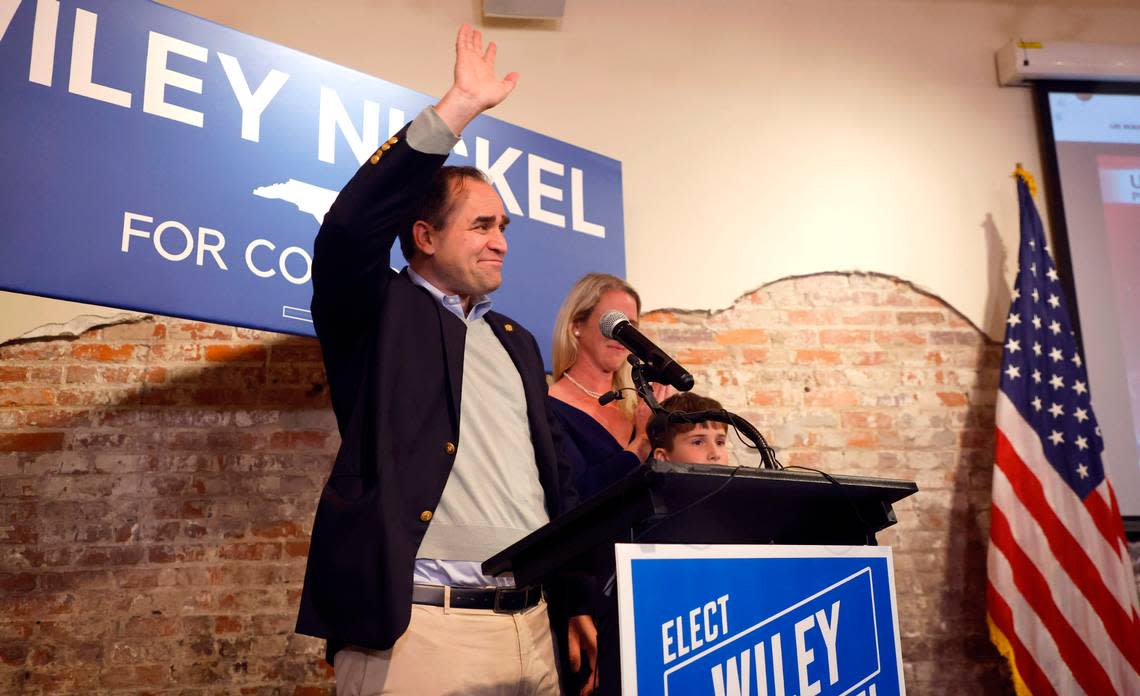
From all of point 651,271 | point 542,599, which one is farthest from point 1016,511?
point 542,599

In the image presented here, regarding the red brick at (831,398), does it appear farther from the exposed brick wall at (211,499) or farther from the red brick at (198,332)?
the red brick at (198,332)

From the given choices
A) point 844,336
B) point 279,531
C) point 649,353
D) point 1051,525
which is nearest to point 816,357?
point 844,336

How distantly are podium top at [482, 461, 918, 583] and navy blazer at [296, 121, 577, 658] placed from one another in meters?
0.22

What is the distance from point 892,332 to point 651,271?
973 mm

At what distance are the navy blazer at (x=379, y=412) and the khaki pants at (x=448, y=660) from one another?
0.17 feet

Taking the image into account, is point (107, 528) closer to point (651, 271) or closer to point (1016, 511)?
point (651, 271)

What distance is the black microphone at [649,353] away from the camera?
5.08ft

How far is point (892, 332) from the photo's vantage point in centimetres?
389

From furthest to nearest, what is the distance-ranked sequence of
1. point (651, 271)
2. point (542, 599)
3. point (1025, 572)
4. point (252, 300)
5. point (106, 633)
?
point (651, 271) < point (1025, 572) < point (106, 633) < point (252, 300) < point (542, 599)

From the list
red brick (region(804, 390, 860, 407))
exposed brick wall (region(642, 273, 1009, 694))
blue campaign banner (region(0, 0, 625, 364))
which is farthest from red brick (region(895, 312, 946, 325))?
blue campaign banner (region(0, 0, 625, 364))

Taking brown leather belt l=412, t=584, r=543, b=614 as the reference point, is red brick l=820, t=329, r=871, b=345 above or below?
above

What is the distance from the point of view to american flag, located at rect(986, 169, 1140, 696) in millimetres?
3402

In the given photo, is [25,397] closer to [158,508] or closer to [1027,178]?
[158,508]

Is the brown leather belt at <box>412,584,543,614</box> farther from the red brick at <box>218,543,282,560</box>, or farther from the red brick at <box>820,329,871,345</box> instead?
the red brick at <box>820,329,871,345</box>
